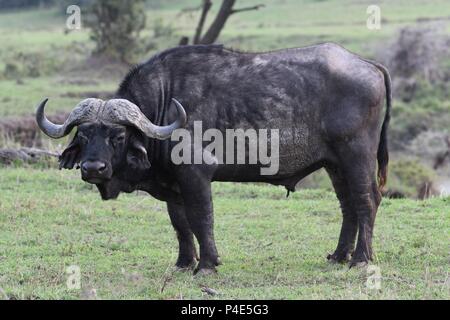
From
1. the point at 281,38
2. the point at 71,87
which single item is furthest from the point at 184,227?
the point at 281,38

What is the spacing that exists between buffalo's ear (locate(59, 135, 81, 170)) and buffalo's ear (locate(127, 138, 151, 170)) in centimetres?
42

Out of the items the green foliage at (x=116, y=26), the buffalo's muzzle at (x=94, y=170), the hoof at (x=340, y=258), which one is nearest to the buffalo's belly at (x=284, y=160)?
the hoof at (x=340, y=258)

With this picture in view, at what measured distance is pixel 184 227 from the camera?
8.56 m

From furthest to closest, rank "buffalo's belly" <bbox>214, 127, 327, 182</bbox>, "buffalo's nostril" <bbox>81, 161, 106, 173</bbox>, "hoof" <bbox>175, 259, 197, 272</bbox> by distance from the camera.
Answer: "hoof" <bbox>175, 259, 197, 272</bbox>
"buffalo's belly" <bbox>214, 127, 327, 182</bbox>
"buffalo's nostril" <bbox>81, 161, 106, 173</bbox>

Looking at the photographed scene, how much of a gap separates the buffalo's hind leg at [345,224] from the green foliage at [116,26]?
1984 cm

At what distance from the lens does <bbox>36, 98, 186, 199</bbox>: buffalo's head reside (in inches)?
300

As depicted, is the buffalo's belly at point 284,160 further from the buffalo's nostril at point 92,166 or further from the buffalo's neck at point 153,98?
the buffalo's nostril at point 92,166

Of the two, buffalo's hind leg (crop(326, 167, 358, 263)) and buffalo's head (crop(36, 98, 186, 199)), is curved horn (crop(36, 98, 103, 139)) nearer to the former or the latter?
buffalo's head (crop(36, 98, 186, 199))

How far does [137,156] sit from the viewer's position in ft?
25.9

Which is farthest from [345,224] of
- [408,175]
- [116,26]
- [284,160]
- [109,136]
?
[116,26]

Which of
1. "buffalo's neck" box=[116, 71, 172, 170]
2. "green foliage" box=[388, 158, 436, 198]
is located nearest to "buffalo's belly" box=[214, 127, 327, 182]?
"buffalo's neck" box=[116, 71, 172, 170]

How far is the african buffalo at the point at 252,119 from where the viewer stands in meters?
8.09

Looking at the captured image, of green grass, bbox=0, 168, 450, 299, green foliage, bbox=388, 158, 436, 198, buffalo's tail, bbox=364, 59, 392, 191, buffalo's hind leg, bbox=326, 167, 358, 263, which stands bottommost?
green foliage, bbox=388, 158, 436, 198

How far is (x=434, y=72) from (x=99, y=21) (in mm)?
9654
